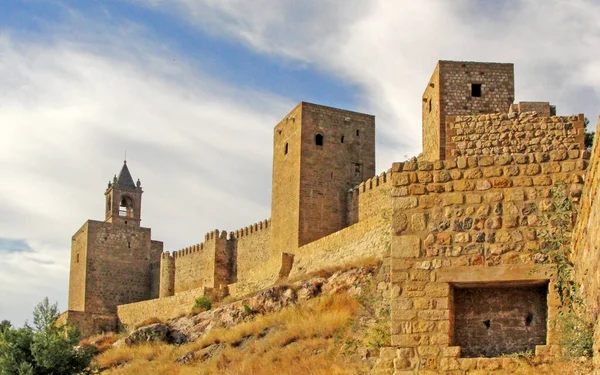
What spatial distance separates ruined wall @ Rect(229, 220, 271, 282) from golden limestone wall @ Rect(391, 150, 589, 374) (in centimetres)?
2867

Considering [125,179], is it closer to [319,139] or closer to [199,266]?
[199,266]

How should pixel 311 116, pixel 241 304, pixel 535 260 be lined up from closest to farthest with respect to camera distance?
pixel 535 260, pixel 241 304, pixel 311 116

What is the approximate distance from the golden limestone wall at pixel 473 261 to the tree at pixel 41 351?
934 centimetres

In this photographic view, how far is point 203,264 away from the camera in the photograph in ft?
144

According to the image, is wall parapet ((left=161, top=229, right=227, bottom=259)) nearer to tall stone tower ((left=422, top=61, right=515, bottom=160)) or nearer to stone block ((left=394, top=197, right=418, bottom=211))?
tall stone tower ((left=422, top=61, right=515, bottom=160))

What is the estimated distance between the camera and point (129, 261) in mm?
48844

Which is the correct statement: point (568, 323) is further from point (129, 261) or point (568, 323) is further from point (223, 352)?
point (129, 261)

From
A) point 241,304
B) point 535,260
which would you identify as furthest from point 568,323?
point 241,304

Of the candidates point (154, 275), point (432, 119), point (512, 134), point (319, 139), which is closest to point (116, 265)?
point (154, 275)

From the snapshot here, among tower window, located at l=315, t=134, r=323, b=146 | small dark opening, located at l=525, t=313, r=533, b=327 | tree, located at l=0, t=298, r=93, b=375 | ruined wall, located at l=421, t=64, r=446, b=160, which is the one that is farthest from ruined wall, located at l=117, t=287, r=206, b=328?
small dark opening, located at l=525, t=313, r=533, b=327

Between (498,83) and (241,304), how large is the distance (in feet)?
30.5

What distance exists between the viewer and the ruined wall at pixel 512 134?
1090cm

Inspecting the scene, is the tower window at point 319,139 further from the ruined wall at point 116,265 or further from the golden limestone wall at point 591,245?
the golden limestone wall at point 591,245

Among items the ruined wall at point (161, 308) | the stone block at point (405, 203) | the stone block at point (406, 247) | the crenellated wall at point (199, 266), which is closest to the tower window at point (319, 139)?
the ruined wall at point (161, 308)
